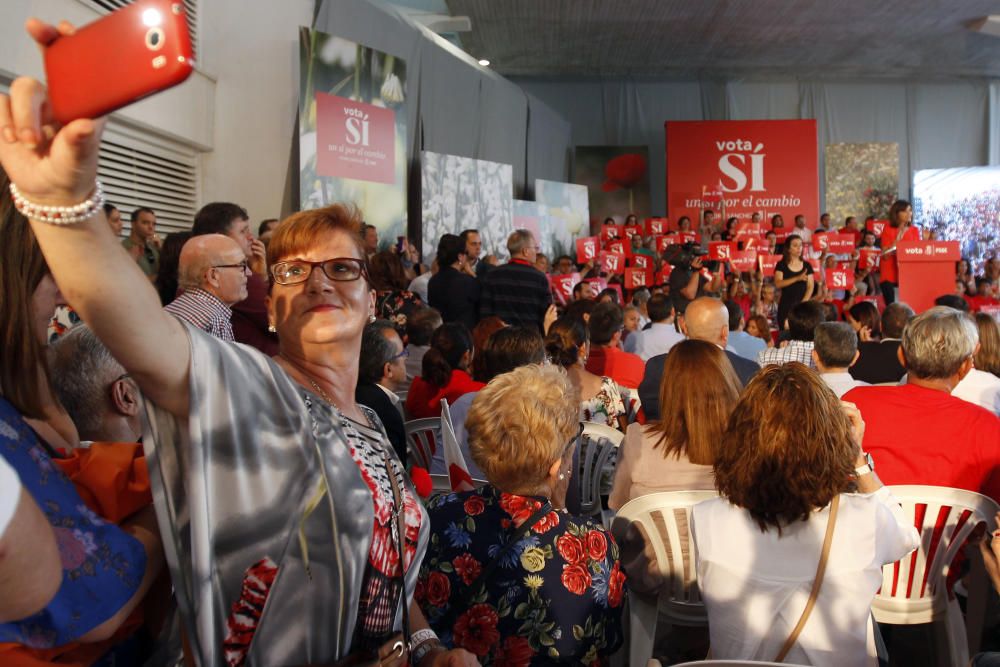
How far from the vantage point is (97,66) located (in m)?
0.71

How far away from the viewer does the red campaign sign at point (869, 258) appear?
40.7ft

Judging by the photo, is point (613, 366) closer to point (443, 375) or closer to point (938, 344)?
point (443, 375)

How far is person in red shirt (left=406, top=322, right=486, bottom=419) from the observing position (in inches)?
148

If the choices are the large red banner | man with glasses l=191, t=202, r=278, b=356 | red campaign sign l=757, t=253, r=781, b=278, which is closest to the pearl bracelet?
man with glasses l=191, t=202, r=278, b=356

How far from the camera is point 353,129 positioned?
7.64 metres

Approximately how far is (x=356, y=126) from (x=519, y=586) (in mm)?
6489

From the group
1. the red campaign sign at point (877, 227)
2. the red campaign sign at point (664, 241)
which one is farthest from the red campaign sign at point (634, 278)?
the red campaign sign at point (877, 227)

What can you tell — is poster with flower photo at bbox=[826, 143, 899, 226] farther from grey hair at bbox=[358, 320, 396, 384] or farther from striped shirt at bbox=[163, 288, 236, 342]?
striped shirt at bbox=[163, 288, 236, 342]

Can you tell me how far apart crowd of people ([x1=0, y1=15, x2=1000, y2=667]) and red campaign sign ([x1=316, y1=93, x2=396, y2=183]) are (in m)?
3.73

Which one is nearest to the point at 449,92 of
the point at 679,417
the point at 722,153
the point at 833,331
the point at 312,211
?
the point at 722,153

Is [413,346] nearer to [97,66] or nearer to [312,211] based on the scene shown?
[312,211]

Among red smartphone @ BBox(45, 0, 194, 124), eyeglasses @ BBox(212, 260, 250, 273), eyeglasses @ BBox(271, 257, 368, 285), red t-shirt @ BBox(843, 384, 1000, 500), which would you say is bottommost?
red t-shirt @ BBox(843, 384, 1000, 500)

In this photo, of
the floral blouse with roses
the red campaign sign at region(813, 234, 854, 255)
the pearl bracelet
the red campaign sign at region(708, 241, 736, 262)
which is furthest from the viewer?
the red campaign sign at region(813, 234, 854, 255)

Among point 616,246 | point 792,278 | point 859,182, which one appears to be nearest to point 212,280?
point 792,278
